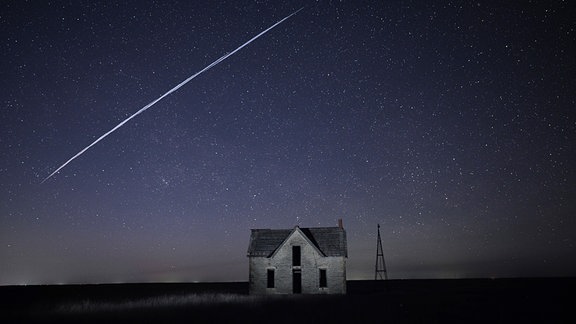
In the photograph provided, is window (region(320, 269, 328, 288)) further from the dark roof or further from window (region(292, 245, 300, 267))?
window (region(292, 245, 300, 267))

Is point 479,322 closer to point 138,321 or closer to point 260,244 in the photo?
point 138,321

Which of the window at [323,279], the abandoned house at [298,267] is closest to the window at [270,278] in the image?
the abandoned house at [298,267]

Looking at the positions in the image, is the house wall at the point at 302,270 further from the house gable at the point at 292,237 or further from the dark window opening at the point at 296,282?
the dark window opening at the point at 296,282

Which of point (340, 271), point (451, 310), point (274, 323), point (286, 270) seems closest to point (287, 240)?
point (286, 270)

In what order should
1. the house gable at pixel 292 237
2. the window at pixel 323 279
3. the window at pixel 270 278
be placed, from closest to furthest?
the window at pixel 323 279 → the window at pixel 270 278 → the house gable at pixel 292 237

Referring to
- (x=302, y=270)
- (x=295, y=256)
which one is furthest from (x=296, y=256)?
(x=302, y=270)

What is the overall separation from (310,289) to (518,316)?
719 inches

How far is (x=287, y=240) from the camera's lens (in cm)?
3344

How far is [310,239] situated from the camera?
34.9 m

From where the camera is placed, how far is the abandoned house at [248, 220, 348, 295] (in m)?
32.8

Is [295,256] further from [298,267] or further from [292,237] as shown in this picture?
[292,237]

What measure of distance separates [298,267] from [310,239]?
2854 mm

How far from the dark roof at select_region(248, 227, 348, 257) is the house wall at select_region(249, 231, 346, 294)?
0.66 m

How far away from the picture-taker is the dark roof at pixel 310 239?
33781 millimetres
